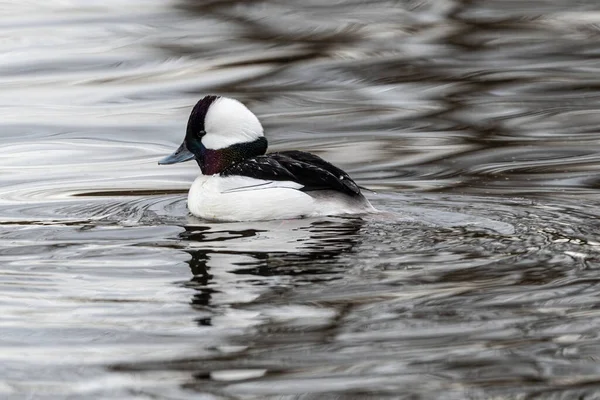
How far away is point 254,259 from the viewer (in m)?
6.15

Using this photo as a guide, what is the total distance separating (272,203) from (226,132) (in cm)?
74

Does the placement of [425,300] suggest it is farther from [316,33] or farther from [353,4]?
[353,4]

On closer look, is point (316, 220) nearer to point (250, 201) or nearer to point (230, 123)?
point (250, 201)

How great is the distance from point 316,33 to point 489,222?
7.23 metres

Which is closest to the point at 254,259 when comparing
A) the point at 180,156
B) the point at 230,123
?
the point at 230,123

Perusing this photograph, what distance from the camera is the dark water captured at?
4555 millimetres

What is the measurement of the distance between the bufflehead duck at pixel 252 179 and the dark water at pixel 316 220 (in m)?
0.12

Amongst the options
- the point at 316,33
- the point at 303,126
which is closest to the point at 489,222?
the point at 303,126

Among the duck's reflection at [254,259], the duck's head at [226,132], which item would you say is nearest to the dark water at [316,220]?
the duck's reflection at [254,259]

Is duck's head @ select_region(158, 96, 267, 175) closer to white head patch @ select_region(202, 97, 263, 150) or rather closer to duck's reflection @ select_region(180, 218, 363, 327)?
white head patch @ select_region(202, 97, 263, 150)

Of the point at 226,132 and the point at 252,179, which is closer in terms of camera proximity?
the point at 252,179

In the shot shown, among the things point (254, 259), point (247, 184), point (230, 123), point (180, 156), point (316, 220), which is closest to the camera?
point (254, 259)

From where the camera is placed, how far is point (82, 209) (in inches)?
306

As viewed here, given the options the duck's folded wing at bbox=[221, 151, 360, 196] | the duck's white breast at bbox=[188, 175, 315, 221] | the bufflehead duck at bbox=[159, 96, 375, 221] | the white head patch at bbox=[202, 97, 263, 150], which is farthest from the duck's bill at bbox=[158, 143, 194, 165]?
the duck's folded wing at bbox=[221, 151, 360, 196]
